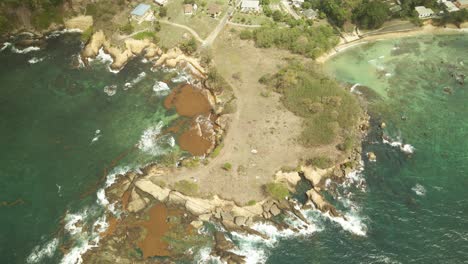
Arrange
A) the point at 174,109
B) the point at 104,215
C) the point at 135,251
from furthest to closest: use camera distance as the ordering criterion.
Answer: the point at 174,109 → the point at 104,215 → the point at 135,251

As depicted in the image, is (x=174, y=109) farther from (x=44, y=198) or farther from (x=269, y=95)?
(x=44, y=198)

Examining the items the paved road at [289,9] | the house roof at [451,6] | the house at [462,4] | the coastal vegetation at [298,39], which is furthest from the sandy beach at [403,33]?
the paved road at [289,9]

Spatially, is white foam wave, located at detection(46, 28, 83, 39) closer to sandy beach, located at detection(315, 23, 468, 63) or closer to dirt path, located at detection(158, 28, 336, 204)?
dirt path, located at detection(158, 28, 336, 204)

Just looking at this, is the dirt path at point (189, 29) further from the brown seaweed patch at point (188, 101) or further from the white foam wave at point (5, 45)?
the white foam wave at point (5, 45)

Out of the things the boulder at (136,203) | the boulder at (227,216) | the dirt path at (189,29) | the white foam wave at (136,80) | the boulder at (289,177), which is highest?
the dirt path at (189,29)

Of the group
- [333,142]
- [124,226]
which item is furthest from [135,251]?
[333,142]

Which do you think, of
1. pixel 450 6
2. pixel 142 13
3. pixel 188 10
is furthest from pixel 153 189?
pixel 450 6
